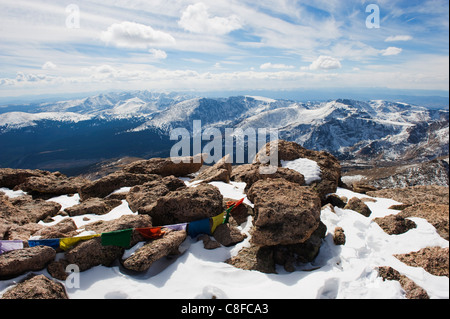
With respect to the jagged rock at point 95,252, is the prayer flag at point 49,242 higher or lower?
higher

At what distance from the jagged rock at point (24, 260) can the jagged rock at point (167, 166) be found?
13.2 metres

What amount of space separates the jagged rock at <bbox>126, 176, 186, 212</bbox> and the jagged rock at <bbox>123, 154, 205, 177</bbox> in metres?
6.18

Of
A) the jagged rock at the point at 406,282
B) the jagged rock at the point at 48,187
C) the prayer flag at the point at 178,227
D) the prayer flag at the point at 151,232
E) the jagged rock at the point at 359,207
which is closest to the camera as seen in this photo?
the jagged rock at the point at 406,282

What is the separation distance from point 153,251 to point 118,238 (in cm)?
172

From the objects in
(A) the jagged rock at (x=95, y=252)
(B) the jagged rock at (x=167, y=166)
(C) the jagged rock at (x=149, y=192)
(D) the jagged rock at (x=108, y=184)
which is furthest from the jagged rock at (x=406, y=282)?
(B) the jagged rock at (x=167, y=166)

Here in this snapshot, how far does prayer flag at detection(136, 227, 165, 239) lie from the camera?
10019mm

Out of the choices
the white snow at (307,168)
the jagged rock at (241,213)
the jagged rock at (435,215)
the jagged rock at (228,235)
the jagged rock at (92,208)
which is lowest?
the jagged rock at (92,208)

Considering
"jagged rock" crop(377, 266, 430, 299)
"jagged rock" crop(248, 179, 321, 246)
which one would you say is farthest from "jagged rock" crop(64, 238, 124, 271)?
"jagged rock" crop(377, 266, 430, 299)

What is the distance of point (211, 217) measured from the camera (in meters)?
11.3

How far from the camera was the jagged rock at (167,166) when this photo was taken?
71.4ft

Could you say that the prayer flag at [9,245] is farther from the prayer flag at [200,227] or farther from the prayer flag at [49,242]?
the prayer flag at [200,227]

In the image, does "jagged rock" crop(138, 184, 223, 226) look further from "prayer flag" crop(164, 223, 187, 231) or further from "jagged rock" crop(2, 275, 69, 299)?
"jagged rock" crop(2, 275, 69, 299)

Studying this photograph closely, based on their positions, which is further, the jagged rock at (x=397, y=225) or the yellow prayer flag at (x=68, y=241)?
the jagged rock at (x=397, y=225)

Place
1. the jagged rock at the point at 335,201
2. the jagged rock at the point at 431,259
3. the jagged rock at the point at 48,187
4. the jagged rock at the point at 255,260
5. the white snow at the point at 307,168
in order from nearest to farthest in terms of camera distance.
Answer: the jagged rock at the point at 431,259 → the jagged rock at the point at 255,260 → the jagged rock at the point at 335,201 → the white snow at the point at 307,168 → the jagged rock at the point at 48,187
